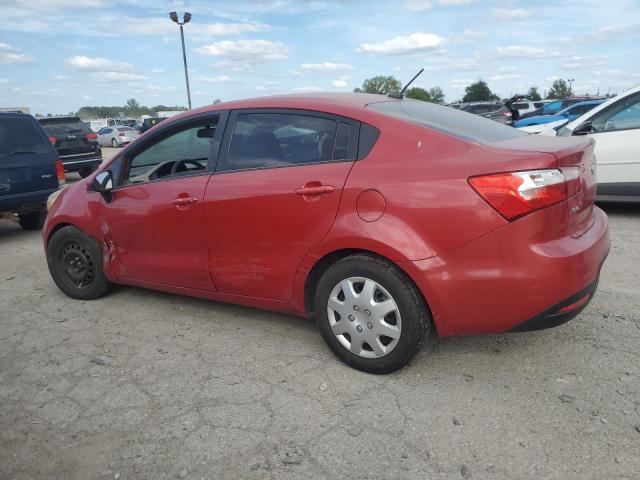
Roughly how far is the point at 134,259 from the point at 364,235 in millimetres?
2071

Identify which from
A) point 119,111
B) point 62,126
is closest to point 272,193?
point 62,126

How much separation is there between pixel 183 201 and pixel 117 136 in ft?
107

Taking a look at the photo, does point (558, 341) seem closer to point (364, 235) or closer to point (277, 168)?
point (364, 235)

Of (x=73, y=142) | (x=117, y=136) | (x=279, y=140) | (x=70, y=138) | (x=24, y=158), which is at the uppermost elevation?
(x=117, y=136)

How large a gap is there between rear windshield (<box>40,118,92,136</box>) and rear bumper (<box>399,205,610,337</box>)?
1497 centimetres

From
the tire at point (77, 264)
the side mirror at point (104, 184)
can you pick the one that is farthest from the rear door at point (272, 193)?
the tire at point (77, 264)

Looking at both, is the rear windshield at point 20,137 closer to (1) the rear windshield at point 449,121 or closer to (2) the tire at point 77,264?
(2) the tire at point 77,264

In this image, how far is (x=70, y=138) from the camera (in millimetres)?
15109

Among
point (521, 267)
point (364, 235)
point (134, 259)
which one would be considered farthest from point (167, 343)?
point (521, 267)

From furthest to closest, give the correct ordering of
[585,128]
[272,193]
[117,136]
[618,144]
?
[117,136]
[585,128]
[618,144]
[272,193]

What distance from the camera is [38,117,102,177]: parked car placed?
14984 mm

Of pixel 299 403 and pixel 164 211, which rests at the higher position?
pixel 164 211

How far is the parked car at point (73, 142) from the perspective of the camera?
49.2 ft

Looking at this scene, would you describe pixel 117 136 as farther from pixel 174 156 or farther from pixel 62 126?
Result: pixel 174 156
